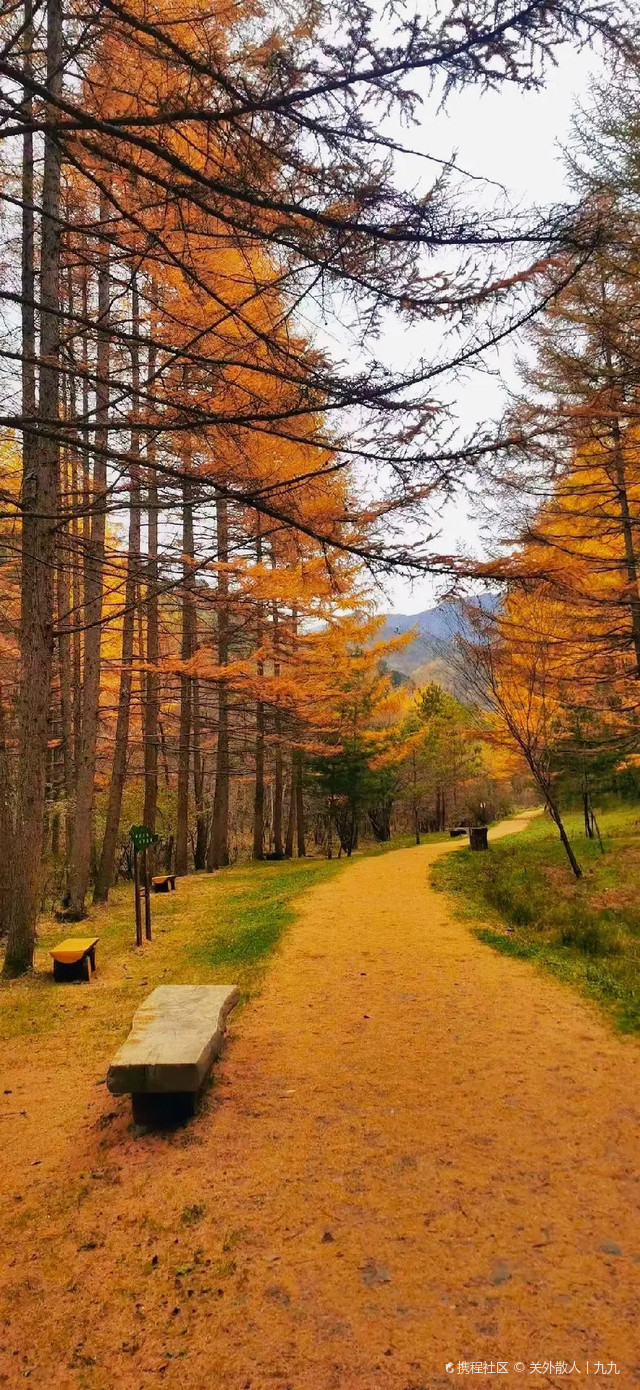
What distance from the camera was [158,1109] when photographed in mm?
3508

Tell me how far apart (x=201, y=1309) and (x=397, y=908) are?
7.04 meters

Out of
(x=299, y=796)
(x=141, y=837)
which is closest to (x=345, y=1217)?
(x=141, y=837)

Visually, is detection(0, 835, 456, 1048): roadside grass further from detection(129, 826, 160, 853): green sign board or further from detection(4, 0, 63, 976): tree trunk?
detection(129, 826, 160, 853): green sign board

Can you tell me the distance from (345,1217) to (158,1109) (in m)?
1.27

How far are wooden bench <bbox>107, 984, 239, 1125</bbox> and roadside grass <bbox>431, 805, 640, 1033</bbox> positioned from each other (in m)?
3.14

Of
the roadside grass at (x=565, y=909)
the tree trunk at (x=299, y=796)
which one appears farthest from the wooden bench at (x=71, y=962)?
the tree trunk at (x=299, y=796)

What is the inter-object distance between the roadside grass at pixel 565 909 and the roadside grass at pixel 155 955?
2.78 m

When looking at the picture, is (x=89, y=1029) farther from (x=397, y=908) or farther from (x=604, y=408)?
(x=604, y=408)

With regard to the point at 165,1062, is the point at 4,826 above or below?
above

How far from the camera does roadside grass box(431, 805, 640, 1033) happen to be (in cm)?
575

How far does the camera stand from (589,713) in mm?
13961

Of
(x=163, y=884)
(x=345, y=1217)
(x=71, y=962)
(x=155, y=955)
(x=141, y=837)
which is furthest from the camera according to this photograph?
(x=163, y=884)

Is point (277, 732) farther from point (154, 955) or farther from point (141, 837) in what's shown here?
point (154, 955)

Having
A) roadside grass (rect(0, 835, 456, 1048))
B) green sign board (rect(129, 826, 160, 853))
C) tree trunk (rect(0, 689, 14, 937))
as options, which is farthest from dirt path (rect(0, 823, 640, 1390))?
tree trunk (rect(0, 689, 14, 937))
